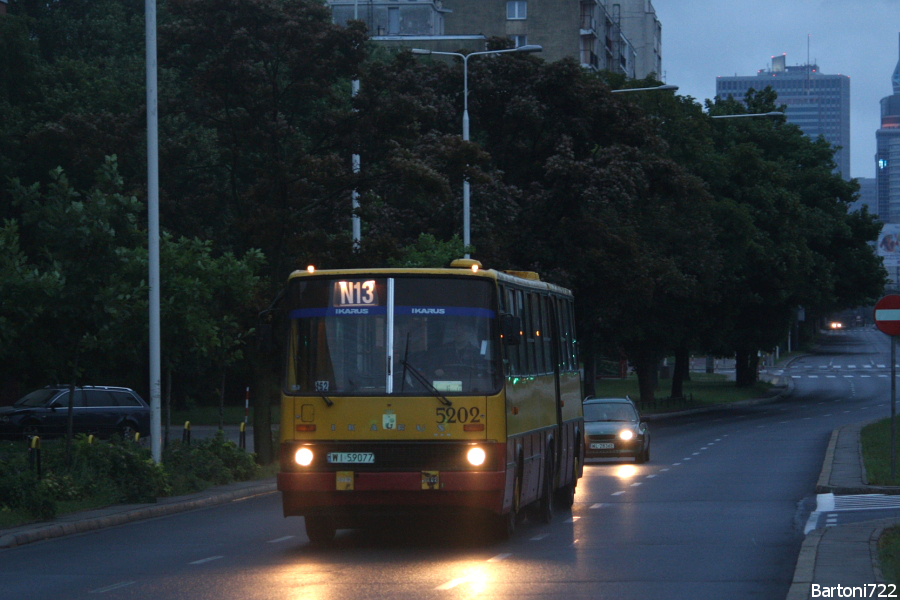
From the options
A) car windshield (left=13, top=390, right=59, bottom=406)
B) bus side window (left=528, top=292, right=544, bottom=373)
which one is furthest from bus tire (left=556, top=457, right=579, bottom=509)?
car windshield (left=13, top=390, right=59, bottom=406)

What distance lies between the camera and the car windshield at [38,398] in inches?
1555

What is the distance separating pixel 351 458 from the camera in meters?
14.6

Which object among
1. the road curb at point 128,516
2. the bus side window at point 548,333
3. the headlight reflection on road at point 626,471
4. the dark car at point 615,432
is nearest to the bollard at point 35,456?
the road curb at point 128,516

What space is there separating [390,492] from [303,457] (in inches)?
38.5

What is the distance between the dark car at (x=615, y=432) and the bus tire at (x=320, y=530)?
1695cm

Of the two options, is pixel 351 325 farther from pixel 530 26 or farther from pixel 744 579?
pixel 530 26

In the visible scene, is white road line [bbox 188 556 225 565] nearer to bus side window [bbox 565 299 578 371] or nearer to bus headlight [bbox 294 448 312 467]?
bus headlight [bbox 294 448 312 467]

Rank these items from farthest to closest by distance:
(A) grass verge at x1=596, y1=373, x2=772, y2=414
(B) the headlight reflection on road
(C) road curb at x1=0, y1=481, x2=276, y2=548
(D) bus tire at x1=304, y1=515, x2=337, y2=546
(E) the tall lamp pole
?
(A) grass verge at x1=596, y1=373, x2=772, y2=414 < (B) the headlight reflection on road < (E) the tall lamp pole < (C) road curb at x1=0, y1=481, x2=276, y2=548 < (D) bus tire at x1=304, y1=515, x2=337, y2=546

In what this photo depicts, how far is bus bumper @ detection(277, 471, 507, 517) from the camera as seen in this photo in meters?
14.4

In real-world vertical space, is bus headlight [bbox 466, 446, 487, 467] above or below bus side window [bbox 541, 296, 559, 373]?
below

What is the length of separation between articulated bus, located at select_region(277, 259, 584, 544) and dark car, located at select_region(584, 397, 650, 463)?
1636 cm

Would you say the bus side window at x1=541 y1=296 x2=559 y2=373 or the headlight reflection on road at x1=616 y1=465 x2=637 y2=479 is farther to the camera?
the headlight reflection on road at x1=616 y1=465 x2=637 y2=479

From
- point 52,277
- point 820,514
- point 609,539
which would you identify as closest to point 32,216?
point 52,277

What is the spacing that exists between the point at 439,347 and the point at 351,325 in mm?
951
